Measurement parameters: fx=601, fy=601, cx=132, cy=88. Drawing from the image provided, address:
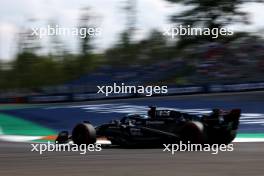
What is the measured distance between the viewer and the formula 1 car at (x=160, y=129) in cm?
1287

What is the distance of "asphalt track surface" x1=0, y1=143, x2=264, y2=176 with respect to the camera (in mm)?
8391

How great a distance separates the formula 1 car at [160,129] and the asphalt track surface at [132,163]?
497 millimetres

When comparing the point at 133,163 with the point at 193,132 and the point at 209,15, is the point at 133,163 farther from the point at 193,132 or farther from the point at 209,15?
the point at 209,15

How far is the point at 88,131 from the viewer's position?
43.2 ft

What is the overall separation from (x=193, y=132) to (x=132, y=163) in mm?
2962

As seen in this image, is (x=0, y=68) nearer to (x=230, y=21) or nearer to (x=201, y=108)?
(x=230, y=21)

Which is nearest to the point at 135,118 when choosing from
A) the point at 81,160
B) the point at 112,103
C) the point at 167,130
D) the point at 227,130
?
the point at 167,130

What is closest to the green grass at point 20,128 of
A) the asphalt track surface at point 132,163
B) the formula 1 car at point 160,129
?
the formula 1 car at point 160,129

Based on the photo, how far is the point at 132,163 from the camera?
972 cm
